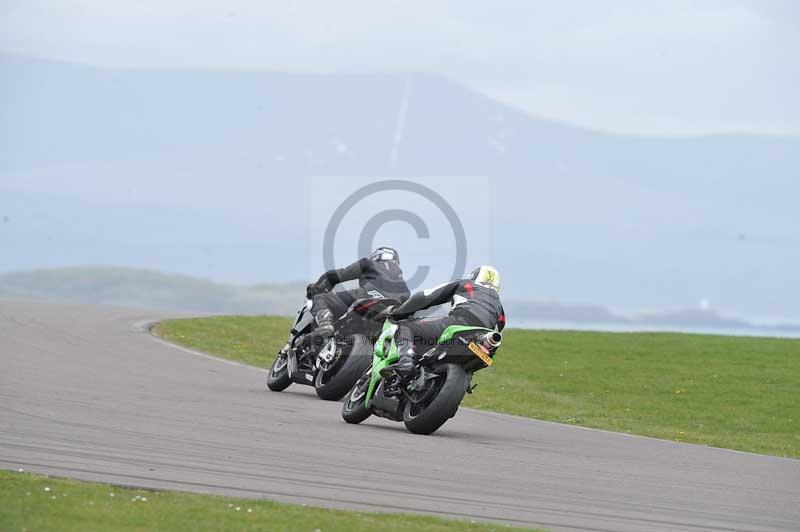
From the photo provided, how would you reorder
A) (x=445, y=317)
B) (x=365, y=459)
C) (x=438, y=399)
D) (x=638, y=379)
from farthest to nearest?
(x=638, y=379) < (x=445, y=317) < (x=438, y=399) < (x=365, y=459)

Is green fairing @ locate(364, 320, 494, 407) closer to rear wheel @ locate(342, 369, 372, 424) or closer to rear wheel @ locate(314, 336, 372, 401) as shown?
rear wheel @ locate(342, 369, 372, 424)

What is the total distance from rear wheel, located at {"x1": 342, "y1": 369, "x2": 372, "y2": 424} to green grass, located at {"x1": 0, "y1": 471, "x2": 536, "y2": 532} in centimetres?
575

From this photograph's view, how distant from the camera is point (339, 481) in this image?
10758mm

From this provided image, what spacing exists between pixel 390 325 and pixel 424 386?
2.83 ft

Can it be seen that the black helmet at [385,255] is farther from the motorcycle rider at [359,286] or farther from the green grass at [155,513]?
the green grass at [155,513]

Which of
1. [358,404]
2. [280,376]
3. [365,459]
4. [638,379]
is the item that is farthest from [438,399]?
[638,379]

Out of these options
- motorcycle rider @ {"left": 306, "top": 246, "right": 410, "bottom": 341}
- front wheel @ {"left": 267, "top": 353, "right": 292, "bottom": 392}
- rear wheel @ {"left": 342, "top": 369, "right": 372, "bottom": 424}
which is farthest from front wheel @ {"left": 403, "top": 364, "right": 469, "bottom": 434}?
front wheel @ {"left": 267, "top": 353, "right": 292, "bottom": 392}

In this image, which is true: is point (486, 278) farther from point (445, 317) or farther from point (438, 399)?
point (438, 399)

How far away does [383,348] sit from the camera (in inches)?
592

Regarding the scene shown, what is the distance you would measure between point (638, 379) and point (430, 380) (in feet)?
36.9

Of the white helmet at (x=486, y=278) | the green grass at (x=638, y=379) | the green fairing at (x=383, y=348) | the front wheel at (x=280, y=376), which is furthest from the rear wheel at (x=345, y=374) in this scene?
the green grass at (x=638, y=379)

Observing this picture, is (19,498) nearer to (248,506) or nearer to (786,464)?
(248,506)

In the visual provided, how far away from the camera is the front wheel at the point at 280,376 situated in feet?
61.3

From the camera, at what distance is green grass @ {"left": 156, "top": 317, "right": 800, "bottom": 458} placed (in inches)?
780
